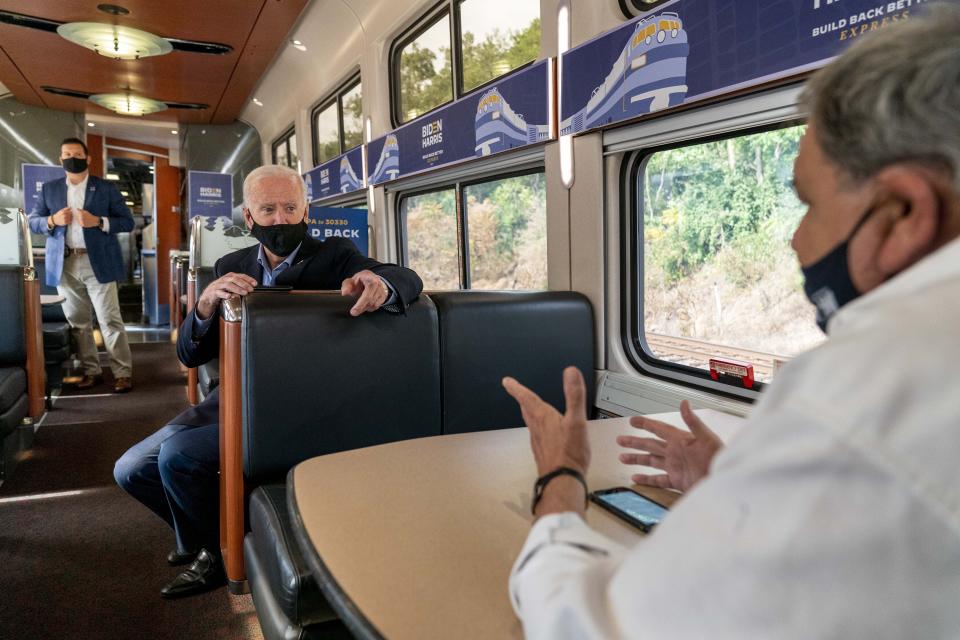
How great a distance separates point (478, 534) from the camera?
0.99 m

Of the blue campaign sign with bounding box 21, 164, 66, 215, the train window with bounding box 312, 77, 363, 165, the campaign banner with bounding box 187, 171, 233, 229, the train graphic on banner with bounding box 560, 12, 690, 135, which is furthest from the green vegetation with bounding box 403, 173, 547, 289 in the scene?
the blue campaign sign with bounding box 21, 164, 66, 215

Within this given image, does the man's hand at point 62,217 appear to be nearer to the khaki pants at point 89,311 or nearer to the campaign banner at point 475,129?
the khaki pants at point 89,311

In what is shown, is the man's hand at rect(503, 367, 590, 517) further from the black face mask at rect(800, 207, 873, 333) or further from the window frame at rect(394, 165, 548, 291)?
the window frame at rect(394, 165, 548, 291)

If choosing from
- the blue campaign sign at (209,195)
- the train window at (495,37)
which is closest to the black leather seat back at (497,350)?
the train window at (495,37)

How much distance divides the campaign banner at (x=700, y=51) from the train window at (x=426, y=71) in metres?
2.10

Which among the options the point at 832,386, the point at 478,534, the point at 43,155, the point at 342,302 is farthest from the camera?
the point at 43,155

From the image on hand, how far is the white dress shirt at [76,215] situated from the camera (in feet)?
17.2

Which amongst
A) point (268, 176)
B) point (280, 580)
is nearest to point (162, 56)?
point (268, 176)

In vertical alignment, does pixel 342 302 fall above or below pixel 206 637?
above

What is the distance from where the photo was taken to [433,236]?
4984 millimetres

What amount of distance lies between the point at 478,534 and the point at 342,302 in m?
1.14

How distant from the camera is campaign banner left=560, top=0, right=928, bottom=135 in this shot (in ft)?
5.60

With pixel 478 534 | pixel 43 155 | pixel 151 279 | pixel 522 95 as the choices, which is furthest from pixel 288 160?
pixel 478 534

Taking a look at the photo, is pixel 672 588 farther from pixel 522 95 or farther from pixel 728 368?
pixel 522 95
